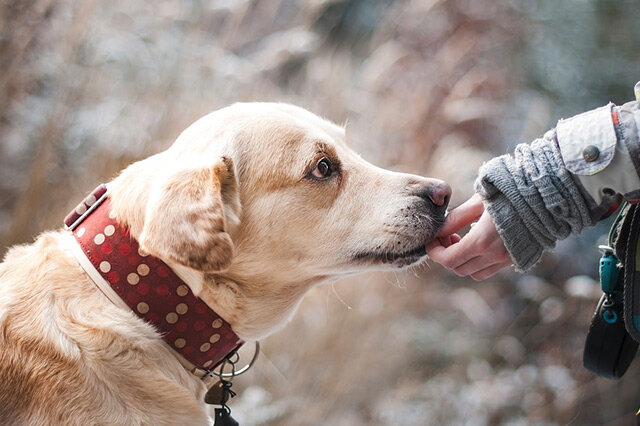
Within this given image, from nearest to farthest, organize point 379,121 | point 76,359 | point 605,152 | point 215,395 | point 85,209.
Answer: point 605,152 → point 76,359 → point 85,209 → point 215,395 → point 379,121

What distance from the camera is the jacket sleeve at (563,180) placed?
A: 1.44m

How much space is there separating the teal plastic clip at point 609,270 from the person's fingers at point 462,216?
36cm

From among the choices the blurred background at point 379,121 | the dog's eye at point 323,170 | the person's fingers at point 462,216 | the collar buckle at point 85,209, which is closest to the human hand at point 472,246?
the person's fingers at point 462,216

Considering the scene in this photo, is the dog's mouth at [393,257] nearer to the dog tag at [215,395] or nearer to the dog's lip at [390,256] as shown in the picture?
the dog's lip at [390,256]

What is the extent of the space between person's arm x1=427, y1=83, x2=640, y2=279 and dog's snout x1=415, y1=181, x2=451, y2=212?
0.62ft

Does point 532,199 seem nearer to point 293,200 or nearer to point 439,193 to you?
point 439,193

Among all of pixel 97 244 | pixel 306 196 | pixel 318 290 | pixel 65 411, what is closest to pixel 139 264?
pixel 97 244

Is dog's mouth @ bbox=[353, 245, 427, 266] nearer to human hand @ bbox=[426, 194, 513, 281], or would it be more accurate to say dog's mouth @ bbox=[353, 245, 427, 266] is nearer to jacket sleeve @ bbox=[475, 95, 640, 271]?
human hand @ bbox=[426, 194, 513, 281]

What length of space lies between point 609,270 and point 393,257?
0.60 metres

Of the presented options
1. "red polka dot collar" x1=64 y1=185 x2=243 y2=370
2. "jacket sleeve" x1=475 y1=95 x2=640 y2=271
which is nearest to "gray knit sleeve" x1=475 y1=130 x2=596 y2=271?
"jacket sleeve" x1=475 y1=95 x2=640 y2=271

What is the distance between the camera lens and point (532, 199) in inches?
60.4

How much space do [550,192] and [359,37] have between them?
2355 mm

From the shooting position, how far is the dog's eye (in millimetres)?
1848

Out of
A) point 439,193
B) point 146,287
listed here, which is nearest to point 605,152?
point 439,193
